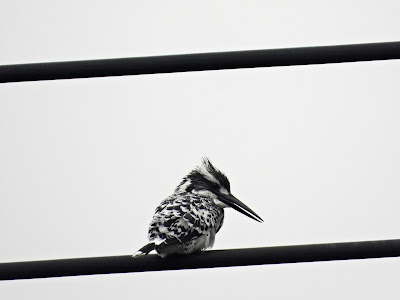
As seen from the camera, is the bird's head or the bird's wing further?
the bird's head

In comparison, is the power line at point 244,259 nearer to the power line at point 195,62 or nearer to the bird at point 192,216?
the power line at point 195,62

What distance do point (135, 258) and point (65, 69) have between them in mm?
685

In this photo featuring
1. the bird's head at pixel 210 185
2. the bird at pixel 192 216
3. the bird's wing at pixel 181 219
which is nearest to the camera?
the bird at pixel 192 216

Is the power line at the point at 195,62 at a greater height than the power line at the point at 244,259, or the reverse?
the power line at the point at 195,62

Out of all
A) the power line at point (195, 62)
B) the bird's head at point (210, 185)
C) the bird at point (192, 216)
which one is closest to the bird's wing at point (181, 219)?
the bird at point (192, 216)

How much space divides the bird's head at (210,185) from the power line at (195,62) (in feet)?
7.92

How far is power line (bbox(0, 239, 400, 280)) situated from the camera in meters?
2.66

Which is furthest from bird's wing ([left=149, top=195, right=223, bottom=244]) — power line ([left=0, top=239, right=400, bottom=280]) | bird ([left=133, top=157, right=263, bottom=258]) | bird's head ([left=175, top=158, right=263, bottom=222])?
power line ([left=0, top=239, right=400, bottom=280])

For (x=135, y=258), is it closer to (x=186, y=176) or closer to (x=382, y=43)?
(x=382, y=43)

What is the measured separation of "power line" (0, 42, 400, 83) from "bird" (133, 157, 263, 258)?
1.06 m

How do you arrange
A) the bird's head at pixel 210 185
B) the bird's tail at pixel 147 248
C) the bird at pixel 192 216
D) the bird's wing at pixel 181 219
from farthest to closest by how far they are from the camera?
the bird's head at pixel 210 185
the bird's wing at pixel 181 219
the bird at pixel 192 216
the bird's tail at pixel 147 248

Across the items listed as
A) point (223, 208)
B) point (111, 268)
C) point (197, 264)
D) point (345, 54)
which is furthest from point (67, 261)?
point (223, 208)

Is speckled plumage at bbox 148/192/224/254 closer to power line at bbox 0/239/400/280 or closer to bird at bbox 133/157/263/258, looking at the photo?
bird at bbox 133/157/263/258

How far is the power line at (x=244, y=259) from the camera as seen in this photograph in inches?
105
